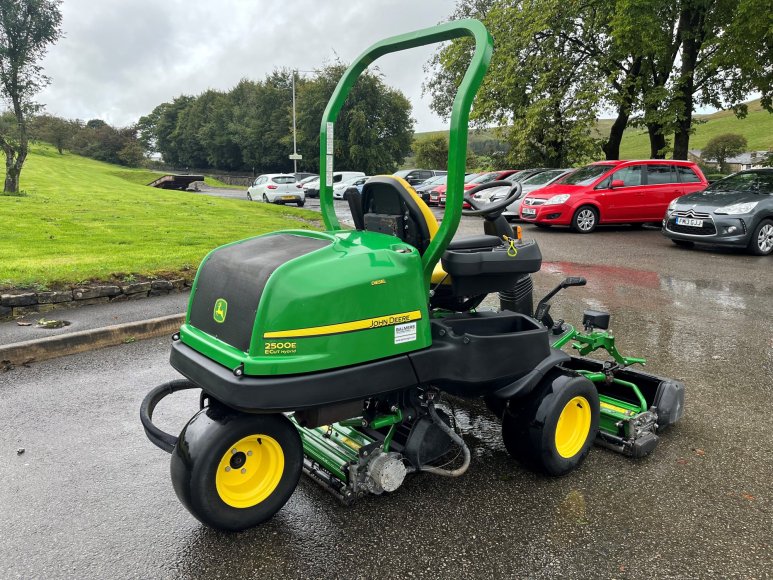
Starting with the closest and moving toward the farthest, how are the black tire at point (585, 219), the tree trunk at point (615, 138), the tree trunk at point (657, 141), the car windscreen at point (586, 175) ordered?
1. the black tire at point (585, 219)
2. the car windscreen at point (586, 175)
3. the tree trunk at point (657, 141)
4. the tree trunk at point (615, 138)

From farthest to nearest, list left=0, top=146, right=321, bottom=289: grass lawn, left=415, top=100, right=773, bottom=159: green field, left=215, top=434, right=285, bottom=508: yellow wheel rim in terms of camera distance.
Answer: left=415, top=100, right=773, bottom=159: green field → left=0, top=146, right=321, bottom=289: grass lawn → left=215, top=434, right=285, bottom=508: yellow wheel rim

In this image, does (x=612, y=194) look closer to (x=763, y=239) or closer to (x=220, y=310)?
(x=763, y=239)

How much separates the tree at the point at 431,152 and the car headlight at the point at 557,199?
108ft

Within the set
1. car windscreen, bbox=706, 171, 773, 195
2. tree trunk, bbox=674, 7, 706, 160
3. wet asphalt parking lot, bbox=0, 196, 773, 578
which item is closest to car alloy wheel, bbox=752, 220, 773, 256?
car windscreen, bbox=706, 171, 773, 195

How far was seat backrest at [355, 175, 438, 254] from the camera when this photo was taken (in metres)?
2.99

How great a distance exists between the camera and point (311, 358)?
2.50 metres

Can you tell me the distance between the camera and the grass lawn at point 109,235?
7.34 metres

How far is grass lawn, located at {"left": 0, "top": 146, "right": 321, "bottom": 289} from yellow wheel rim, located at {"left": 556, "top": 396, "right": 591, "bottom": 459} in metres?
5.61

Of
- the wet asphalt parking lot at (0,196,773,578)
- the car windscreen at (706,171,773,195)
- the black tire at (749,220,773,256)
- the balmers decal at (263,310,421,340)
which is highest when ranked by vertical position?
the car windscreen at (706,171,773,195)

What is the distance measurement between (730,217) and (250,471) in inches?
406

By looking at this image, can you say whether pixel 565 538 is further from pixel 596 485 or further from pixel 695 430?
pixel 695 430

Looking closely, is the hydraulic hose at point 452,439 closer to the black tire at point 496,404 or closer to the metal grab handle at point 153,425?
the black tire at point 496,404

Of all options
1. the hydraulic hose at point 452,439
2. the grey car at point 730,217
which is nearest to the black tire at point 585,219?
the grey car at point 730,217

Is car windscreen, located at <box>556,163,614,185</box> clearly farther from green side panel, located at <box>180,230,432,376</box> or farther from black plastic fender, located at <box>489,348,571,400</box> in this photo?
green side panel, located at <box>180,230,432,376</box>
